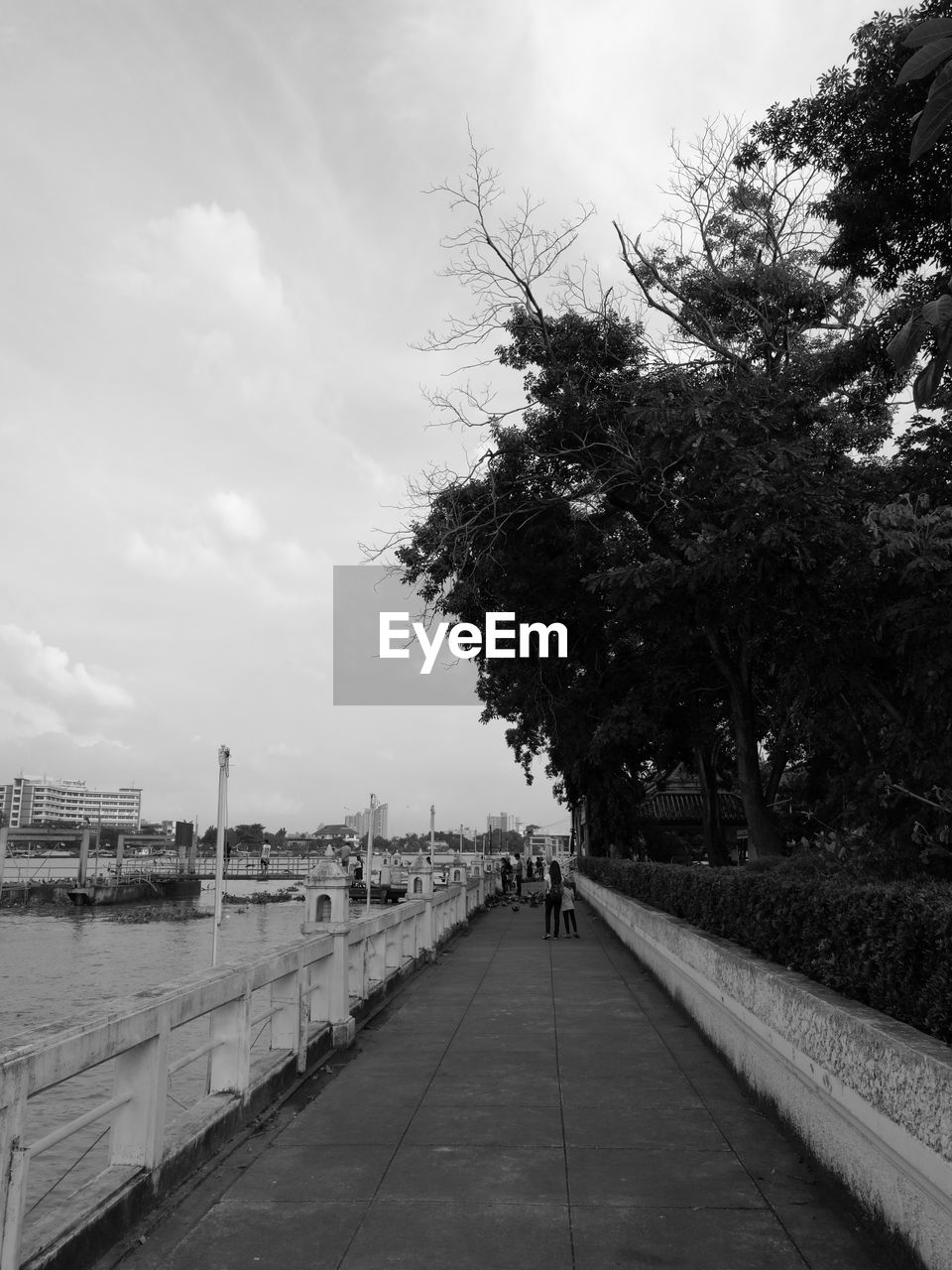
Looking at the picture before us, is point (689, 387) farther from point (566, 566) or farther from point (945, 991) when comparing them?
point (945, 991)

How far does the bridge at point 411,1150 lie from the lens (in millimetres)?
4426

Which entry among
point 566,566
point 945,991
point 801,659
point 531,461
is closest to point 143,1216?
point 945,991

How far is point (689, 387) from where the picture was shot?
53.7 ft

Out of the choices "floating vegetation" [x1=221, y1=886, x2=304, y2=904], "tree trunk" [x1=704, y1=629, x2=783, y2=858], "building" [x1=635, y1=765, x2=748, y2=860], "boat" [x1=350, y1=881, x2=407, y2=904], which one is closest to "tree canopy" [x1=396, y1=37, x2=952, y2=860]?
"tree trunk" [x1=704, y1=629, x2=783, y2=858]

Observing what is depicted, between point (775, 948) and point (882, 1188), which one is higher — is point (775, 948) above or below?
above

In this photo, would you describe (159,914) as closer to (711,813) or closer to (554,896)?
(711,813)

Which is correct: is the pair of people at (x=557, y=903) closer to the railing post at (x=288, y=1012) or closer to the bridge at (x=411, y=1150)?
the bridge at (x=411, y=1150)

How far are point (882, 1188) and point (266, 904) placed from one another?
327ft

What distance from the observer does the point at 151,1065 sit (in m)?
4.87

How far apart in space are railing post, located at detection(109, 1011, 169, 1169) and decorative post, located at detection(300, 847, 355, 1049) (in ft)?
13.0

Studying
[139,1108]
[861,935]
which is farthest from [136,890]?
[861,935]

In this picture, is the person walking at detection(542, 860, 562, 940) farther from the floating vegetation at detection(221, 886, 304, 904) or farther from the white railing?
the floating vegetation at detection(221, 886, 304, 904)

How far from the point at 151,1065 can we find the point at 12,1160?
1.38 m

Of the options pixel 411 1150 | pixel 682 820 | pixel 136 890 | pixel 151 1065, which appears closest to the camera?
pixel 151 1065
